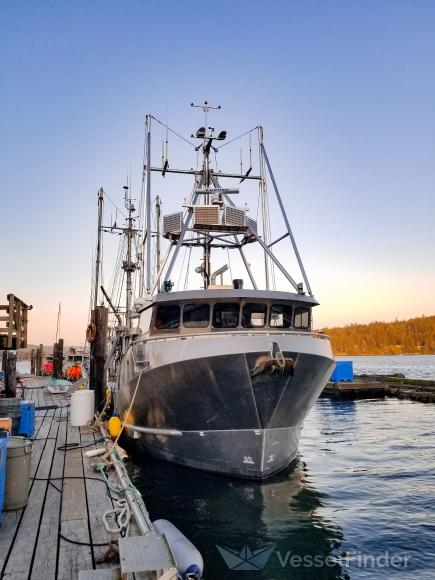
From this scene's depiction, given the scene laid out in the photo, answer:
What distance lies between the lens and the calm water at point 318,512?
296 inches

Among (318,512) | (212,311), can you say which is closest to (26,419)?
(212,311)

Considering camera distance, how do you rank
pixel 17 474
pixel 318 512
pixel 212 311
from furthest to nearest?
pixel 212 311, pixel 318 512, pixel 17 474

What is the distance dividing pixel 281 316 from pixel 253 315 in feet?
3.41

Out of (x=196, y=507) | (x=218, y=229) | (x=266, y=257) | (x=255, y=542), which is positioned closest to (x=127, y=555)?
(x=255, y=542)

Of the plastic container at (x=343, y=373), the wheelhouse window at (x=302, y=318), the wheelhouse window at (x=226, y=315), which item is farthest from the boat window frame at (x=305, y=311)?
the plastic container at (x=343, y=373)

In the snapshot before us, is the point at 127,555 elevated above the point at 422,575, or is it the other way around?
the point at 127,555

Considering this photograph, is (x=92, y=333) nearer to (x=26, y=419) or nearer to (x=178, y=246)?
(x=178, y=246)

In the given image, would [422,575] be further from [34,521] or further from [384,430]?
[384,430]

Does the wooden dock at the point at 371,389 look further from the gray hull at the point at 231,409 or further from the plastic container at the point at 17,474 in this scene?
the plastic container at the point at 17,474

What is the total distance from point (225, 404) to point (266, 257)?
7456 mm

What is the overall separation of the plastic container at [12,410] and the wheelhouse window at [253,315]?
632 cm

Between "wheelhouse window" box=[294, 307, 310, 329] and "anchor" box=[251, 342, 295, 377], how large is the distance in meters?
2.83

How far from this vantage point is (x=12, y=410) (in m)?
10.5

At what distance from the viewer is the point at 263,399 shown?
1061 cm
